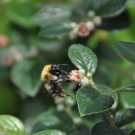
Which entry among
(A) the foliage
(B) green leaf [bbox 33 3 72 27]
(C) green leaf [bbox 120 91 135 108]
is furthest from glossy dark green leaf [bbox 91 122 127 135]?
(B) green leaf [bbox 33 3 72 27]

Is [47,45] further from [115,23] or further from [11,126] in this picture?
[11,126]

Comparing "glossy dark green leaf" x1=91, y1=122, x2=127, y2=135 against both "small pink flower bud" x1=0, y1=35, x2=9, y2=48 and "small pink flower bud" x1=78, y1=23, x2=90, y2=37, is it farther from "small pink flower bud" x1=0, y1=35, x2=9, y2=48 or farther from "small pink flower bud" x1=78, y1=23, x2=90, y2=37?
"small pink flower bud" x1=0, y1=35, x2=9, y2=48

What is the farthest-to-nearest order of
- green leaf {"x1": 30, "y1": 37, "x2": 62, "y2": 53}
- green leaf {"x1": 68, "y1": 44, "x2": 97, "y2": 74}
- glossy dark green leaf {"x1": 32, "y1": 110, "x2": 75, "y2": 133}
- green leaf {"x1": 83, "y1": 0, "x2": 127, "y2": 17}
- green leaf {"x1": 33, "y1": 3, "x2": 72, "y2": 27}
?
1. green leaf {"x1": 30, "y1": 37, "x2": 62, "y2": 53}
2. green leaf {"x1": 33, "y1": 3, "x2": 72, "y2": 27}
3. green leaf {"x1": 83, "y1": 0, "x2": 127, "y2": 17}
4. glossy dark green leaf {"x1": 32, "y1": 110, "x2": 75, "y2": 133}
5. green leaf {"x1": 68, "y1": 44, "x2": 97, "y2": 74}

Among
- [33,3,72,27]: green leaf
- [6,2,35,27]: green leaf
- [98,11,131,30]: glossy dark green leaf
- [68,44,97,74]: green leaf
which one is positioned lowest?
[6,2,35,27]: green leaf

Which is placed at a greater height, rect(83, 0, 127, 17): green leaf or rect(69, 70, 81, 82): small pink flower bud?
rect(69, 70, 81, 82): small pink flower bud

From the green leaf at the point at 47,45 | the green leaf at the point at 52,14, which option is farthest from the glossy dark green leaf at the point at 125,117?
the green leaf at the point at 47,45

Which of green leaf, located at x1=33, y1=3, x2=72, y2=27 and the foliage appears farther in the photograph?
green leaf, located at x1=33, y1=3, x2=72, y2=27

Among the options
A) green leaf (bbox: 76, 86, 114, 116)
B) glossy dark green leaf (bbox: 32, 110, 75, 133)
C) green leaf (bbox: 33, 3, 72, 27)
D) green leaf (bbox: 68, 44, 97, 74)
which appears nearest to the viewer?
green leaf (bbox: 76, 86, 114, 116)
